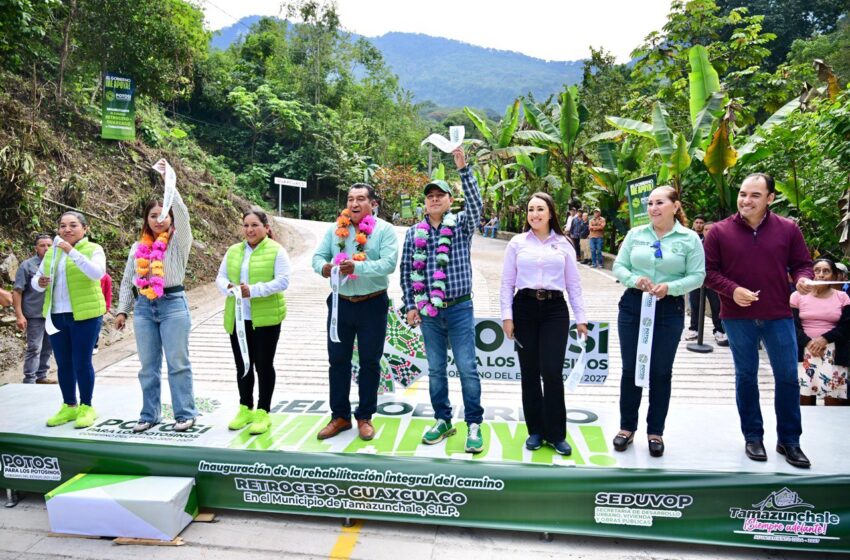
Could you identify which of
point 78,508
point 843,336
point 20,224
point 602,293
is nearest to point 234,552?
point 78,508

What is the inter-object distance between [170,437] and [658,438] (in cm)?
318

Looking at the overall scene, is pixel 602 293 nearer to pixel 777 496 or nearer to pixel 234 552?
pixel 777 496

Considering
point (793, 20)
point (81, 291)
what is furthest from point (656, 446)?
point (793, 20)

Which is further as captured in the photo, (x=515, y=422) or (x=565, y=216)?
(x=565, y=216)

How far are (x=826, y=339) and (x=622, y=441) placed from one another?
2245mm

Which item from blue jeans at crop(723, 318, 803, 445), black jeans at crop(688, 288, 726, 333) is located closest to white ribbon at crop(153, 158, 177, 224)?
blue jeans at crop(723, 318, 803, 445)

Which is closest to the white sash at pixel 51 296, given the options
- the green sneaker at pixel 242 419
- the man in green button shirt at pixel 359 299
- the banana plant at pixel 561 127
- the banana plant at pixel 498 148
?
the green sneaker at pixel 242 419

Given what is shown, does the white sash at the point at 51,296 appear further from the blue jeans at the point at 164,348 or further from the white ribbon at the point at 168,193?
the white ribbon at the point at 168,193

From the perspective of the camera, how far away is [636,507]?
329cm

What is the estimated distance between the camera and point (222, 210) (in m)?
16.0

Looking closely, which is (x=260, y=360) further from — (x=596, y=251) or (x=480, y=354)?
(x=596, y=251)

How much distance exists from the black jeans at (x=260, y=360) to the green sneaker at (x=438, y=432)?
1216mm

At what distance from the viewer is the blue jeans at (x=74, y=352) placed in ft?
14.2

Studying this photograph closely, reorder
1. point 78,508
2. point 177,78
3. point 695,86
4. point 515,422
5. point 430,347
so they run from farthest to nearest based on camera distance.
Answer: point 177,78
point 695,86
point 515,422
point 430,347
point 78,508
